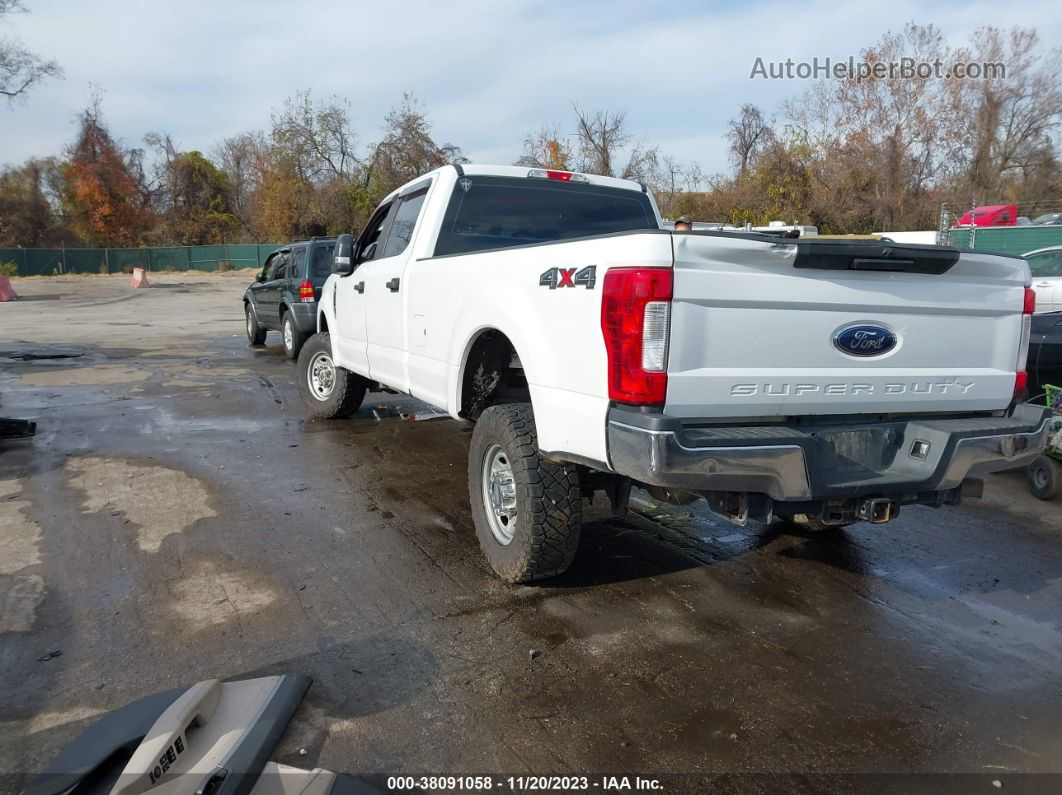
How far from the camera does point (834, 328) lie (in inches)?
128

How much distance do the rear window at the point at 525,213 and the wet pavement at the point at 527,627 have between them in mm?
1835

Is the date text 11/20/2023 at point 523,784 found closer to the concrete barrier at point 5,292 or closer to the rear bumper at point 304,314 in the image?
the rear bumper at point 304,314

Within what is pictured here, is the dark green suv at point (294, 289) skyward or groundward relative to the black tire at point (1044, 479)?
skyward

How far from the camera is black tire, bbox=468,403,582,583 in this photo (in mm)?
3656

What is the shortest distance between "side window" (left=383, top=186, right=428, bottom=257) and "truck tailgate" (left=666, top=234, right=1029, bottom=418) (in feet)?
10.1

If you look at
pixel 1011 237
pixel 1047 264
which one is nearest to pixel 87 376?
pixel 1047 264

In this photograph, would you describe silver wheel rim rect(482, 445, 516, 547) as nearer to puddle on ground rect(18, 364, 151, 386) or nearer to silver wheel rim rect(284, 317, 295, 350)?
puddle on ground rect(18, 364, 151, 386)

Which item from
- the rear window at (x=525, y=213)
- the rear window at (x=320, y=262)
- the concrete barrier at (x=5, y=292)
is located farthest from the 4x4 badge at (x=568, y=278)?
the concrete barrier at (x=5, y=292)

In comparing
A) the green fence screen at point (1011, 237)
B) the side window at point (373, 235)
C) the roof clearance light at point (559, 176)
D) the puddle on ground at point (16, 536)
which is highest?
the green fence screen at point (1011, 237)

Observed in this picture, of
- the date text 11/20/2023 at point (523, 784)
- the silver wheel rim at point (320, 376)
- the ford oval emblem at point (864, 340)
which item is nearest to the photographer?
the date text 11/20/2023 at point (523, 784)

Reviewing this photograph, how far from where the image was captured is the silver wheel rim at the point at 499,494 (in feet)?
13.2

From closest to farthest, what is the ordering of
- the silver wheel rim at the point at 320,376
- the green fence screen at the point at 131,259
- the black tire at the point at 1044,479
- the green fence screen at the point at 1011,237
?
the black tire at the point at 1044,479 → the silver wheel rim at the point at 320,376 → the green fence screen at the point at 1011,237 → the green fence screen at the point at 131,259

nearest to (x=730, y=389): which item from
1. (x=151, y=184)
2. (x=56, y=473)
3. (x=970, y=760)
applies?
(x=970, y=760)

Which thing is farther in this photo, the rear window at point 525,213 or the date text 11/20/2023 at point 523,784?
the rear window at point 525,213
